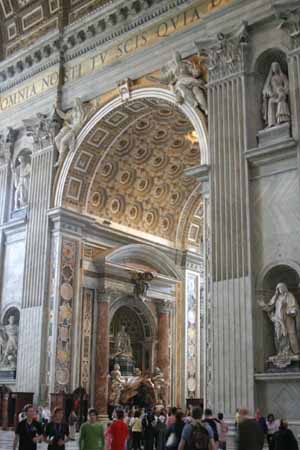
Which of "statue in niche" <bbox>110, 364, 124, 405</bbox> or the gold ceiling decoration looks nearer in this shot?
the gold ceiling decoration

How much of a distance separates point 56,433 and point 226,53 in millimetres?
9038

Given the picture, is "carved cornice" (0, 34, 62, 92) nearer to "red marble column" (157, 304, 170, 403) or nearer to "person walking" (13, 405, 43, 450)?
"red marble column" (157, 304, 170, 403)

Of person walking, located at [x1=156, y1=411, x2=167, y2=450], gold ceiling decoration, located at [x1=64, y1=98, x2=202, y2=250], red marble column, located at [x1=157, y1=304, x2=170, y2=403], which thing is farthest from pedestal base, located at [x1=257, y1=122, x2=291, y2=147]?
red marble column, located at [x1=157, y1=304, x2=170, y2=403]

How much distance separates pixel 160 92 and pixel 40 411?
752 centimetres

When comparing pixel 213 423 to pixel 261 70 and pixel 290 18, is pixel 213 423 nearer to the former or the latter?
pixel 261 70

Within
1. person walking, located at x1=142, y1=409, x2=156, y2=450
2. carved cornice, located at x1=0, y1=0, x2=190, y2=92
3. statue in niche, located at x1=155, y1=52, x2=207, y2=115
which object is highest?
carved cornice, located at x1=0, y1=0, x2=190, y2=92

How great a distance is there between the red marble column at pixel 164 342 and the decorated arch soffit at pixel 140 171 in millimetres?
2131

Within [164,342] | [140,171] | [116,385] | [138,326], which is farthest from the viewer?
[138,326]

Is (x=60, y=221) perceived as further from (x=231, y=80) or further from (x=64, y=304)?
(x=231, y=80)

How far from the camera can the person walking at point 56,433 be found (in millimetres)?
6598

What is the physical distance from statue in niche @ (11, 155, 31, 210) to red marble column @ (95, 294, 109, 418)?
3280mm

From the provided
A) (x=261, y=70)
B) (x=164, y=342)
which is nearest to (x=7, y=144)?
(x=164, y=342)

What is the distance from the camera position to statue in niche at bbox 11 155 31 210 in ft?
58.4

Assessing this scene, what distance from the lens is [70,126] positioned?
16781 millimetres
